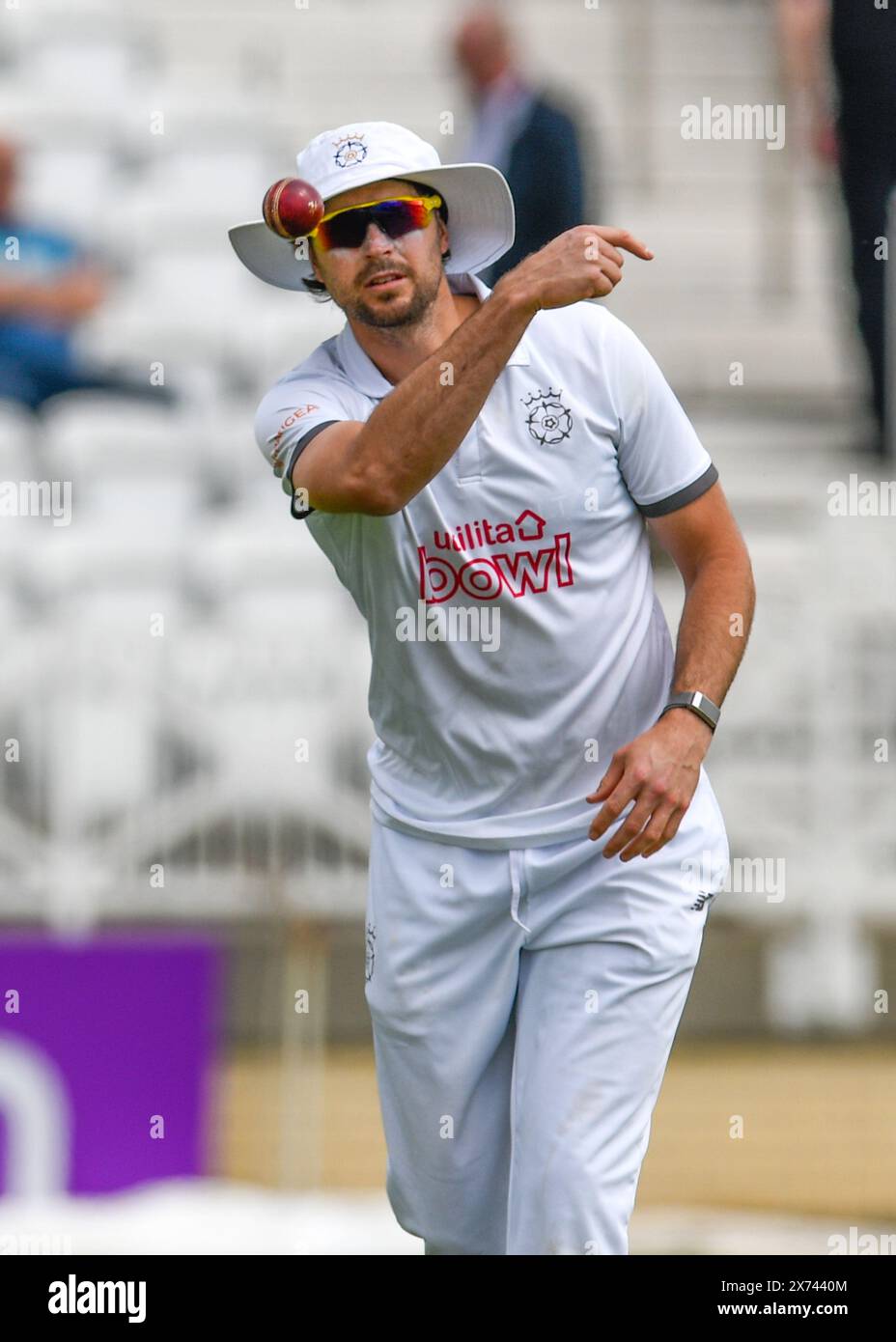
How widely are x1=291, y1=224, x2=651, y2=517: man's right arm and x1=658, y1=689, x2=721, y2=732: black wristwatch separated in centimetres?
53

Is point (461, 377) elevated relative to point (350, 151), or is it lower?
lower

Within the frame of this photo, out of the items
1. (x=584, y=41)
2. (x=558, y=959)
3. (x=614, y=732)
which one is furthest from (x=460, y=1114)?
(x=584, y=41)

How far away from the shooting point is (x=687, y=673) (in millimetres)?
3316

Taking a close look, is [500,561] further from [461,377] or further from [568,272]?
[568,272]

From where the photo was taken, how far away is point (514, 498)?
3.29 metres

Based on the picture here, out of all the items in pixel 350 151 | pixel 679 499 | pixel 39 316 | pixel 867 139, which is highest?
pixel 867 139

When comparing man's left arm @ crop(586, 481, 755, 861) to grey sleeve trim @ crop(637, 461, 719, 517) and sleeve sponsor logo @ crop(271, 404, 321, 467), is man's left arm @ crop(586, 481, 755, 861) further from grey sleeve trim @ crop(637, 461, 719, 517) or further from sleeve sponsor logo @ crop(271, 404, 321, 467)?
sleeve sponsor logo @ crop(271, 404, 321, 467)

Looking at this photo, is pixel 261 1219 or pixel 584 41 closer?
pixel 261 1219

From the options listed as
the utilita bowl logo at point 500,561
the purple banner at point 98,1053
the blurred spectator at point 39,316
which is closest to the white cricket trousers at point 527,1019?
the utilita bowl logo at point 500,561

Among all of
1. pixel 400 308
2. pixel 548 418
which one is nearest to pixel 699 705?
pixel 548 418

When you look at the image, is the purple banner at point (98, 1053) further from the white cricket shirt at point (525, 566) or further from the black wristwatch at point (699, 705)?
the black wristwatch at point (699, 705)

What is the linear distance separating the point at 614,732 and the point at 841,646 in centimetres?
397

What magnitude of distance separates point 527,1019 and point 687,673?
59 centimetres
